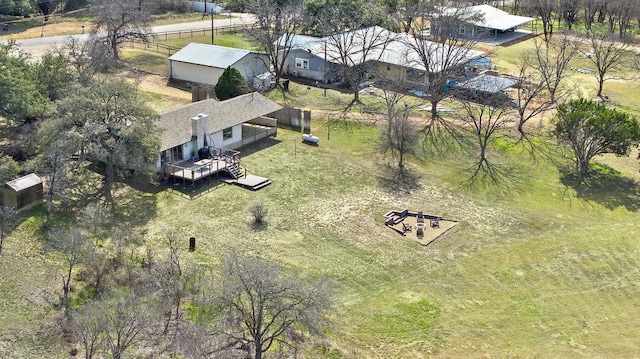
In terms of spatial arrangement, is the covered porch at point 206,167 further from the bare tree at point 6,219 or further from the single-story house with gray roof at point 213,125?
the bare tree at point 6,219

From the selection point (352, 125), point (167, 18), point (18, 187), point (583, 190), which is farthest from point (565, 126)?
point (167, 18)

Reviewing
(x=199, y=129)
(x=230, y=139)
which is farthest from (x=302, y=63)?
(x=199, y=129)

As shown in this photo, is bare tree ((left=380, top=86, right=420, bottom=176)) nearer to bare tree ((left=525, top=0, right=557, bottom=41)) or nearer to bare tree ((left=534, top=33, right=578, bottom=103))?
bare tree ((left=534, top=33, right=578, bottom=103))

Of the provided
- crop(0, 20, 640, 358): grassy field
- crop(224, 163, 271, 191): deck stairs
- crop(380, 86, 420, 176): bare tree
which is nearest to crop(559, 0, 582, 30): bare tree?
crop(0, 20, 640, 358): grassy field

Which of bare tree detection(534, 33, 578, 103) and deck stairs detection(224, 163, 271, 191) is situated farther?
bare tree detection(534, 33, 578, 103)

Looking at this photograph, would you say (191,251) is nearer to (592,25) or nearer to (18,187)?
(18,187)

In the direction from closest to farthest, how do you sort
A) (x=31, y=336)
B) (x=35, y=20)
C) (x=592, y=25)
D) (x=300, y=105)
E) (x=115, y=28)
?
(x=31, y=336), (x=300, y=105), (x=115, y=28), (x=35, y=20), (x=592, y=25)

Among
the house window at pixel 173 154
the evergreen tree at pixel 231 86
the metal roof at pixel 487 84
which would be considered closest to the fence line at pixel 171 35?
the evergreen tree at pixel 231 86
